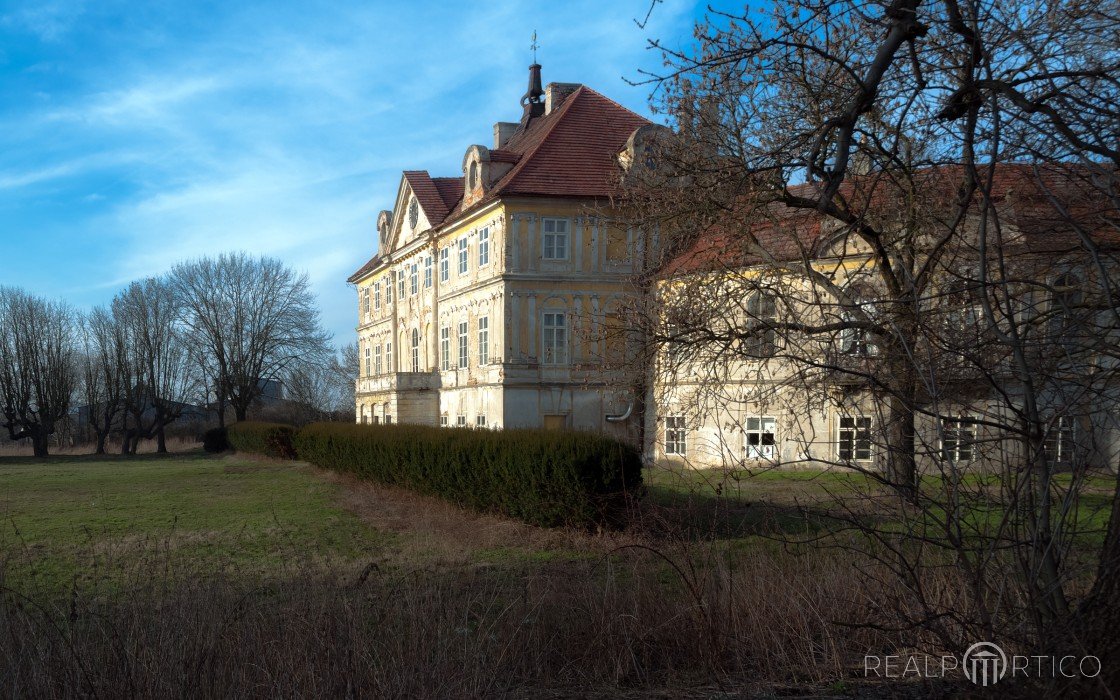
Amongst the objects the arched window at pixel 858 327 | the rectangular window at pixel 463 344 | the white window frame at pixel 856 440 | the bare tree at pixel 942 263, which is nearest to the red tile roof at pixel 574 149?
the rectangular window at pixel 463 344

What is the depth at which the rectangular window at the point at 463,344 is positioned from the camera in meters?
35.9

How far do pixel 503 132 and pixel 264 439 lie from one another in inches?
716

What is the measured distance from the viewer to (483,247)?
3394 cm

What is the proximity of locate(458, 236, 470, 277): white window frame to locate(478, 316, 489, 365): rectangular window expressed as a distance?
2847 mm

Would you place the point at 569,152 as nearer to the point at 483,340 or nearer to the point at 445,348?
the point at 483,340

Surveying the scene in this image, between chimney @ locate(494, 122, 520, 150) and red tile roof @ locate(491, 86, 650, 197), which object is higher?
chimney @ locate(494, 122, 520, 150)

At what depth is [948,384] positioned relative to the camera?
5.62 meters

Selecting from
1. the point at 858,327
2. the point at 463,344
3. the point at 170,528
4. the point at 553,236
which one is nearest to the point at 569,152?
the point at 553,236

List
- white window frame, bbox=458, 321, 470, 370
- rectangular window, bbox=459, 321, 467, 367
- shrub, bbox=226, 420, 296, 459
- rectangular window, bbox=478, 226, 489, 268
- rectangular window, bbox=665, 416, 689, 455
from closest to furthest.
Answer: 1. rectangular window, bbox=665, 416, 689, 455
2. rectangular window, bbox=478, 226, 489, 268
3. white window frame, bbox=458, 321, 470, 370
4. rectangular window, bbox=459, 321, 467, 367
5. shrub, bbox=226, 420, 296, 459

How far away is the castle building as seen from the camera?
3167 cm

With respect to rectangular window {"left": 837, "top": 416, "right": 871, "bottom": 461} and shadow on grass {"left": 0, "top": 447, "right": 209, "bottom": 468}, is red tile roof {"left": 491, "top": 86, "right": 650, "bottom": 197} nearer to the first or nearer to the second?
rectangular window {"left": 837, "top": 416, "right": 871, "bottom": 461}

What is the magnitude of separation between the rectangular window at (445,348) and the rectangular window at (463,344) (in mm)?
1367

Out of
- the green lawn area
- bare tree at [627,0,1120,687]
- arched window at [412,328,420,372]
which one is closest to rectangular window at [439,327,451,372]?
arched window at [412,328,420,372]

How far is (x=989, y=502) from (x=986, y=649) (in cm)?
68
